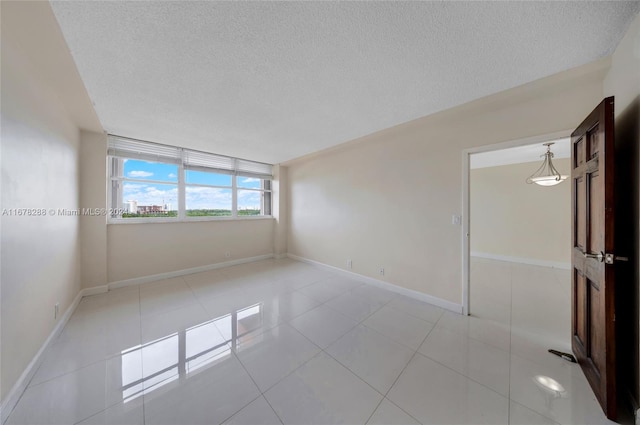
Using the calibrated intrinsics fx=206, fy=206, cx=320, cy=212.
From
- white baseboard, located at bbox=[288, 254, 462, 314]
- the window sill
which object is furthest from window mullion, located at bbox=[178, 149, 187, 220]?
white baseboard, located at bbox=[288, 254, 462, 314]

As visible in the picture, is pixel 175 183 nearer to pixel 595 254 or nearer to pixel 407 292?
pixel 407 292

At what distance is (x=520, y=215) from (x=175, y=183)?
7453mm

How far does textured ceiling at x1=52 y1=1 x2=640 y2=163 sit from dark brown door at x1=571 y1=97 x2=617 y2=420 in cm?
63

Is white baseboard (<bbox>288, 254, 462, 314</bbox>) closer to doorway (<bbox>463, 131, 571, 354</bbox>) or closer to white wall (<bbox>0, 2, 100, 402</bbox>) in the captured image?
doorway (<bbox>463, 131, 571, 354</bbox>)

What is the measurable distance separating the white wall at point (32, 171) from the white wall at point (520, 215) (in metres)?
7.22

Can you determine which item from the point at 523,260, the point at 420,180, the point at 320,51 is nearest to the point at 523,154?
the point at 523,260

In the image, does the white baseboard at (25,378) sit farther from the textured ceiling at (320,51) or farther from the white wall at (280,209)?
the white wall at (280,209)

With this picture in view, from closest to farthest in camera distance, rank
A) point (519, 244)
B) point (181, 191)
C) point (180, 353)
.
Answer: point (180, 353), point (181, 191), point (519, 244)

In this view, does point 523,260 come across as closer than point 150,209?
No

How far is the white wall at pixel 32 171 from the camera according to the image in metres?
1.31

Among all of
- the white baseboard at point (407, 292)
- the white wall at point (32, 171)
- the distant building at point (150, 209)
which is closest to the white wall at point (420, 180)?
the white baseboard at point (407, 292)

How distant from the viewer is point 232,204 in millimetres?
4633

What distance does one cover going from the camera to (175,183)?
382 centimetres

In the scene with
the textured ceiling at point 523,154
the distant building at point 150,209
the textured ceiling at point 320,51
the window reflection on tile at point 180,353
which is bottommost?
the window reflection on tile at point 180,353
